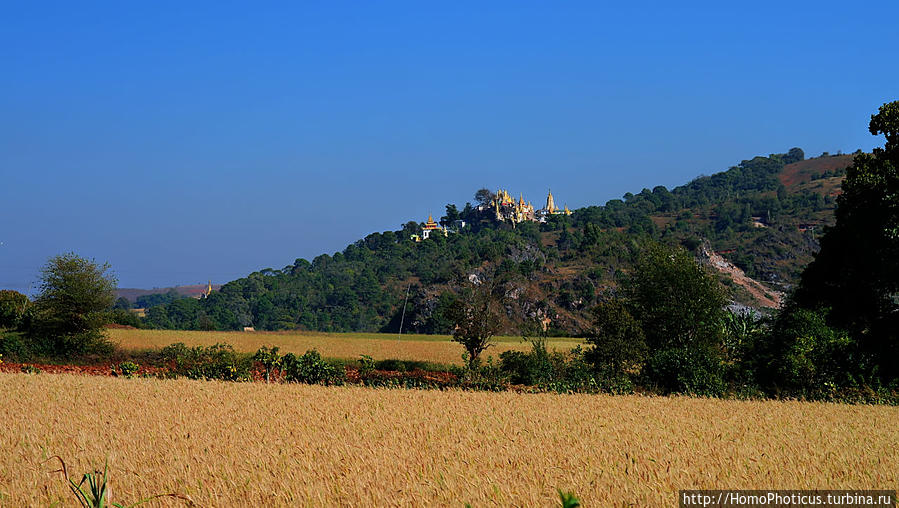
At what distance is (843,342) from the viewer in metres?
25.1

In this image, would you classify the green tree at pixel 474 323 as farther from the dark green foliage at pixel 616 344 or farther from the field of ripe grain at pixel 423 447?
the field of ripe grain at pixel 423 447

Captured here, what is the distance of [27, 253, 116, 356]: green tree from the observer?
3491 centimetres

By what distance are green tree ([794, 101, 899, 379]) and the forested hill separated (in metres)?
64.1

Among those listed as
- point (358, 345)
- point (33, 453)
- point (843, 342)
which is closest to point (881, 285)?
point (843, 342)

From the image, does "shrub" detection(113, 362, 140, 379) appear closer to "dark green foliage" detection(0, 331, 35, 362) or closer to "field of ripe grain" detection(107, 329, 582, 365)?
"dark green foliage" detection(0, 331, 35, 362)

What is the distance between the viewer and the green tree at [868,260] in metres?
25.4

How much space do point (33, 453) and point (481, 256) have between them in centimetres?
12260

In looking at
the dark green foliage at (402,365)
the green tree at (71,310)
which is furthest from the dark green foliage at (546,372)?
the green tree at (71,310)

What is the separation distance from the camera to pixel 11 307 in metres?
48.2

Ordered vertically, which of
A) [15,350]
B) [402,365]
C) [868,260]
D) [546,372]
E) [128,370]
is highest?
[868,260]

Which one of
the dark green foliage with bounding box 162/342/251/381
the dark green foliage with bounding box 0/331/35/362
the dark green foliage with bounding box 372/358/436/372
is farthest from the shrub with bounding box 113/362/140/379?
the dark green foliage with bounding box 372/358/436/372

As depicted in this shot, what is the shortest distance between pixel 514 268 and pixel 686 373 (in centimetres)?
9500

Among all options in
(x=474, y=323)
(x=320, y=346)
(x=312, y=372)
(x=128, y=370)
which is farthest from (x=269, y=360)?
(x=320, y=346)

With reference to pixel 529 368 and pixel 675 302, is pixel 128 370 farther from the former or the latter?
pixel 675 302
